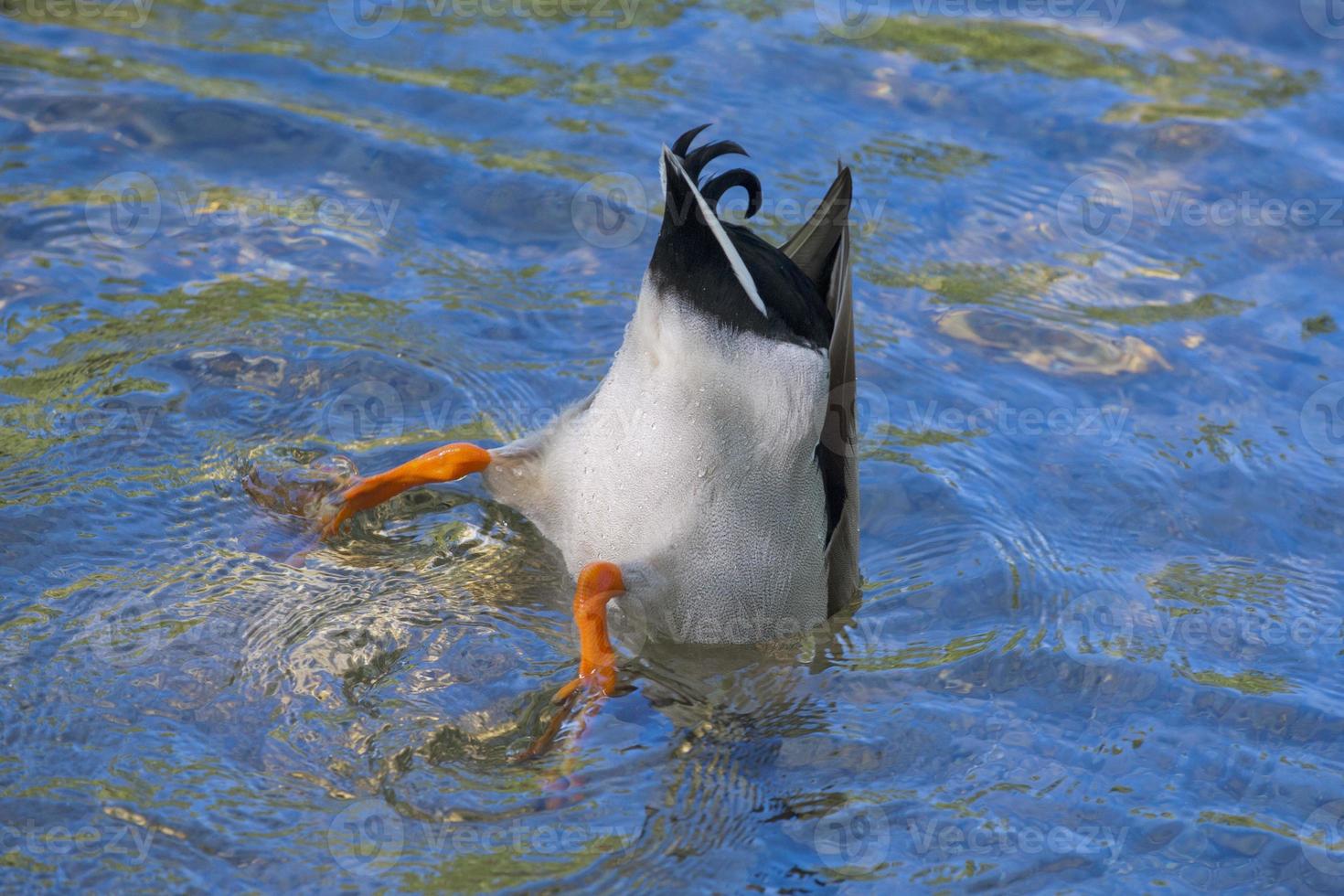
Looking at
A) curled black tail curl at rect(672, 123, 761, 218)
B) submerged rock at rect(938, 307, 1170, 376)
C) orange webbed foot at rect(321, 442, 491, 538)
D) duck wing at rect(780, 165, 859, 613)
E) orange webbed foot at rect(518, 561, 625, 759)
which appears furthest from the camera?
submerged rock at rect(938, 307, 1170, 376)

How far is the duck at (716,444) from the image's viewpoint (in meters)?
4.17

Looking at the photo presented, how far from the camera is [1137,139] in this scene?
7.60 meters

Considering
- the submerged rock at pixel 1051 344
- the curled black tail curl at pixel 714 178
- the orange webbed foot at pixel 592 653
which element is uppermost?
the curled black tail curl at pixel 714 178

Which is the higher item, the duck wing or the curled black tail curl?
the curled black tail curl

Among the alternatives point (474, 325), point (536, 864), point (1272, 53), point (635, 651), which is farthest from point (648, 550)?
point (1272, 53)

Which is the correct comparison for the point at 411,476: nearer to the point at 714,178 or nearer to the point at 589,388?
the point at 589,388

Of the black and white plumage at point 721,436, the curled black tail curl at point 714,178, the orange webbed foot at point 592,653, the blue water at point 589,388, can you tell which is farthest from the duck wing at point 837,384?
A: the orange webbed foot at point 592,653

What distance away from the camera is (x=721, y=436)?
4.29 m

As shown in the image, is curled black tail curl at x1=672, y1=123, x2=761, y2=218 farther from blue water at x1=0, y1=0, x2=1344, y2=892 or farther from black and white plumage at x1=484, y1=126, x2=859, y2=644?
blue water at x1=0, y1=0, x2=1344, y2=892

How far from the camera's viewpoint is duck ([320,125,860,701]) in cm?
417

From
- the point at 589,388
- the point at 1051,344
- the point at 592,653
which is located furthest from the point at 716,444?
the point at 1051,344

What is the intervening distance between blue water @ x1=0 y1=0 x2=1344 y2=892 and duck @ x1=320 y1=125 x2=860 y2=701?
219 millimetres

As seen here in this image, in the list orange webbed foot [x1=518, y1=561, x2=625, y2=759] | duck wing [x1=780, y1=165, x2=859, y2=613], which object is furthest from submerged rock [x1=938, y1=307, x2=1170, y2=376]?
orange webbed foot [x1=518, y1=561, x2=625, y2=759]

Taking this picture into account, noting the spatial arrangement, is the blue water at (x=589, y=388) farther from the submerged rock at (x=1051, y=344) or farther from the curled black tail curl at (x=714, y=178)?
the curled black tail curl at (x=714, y=178)
